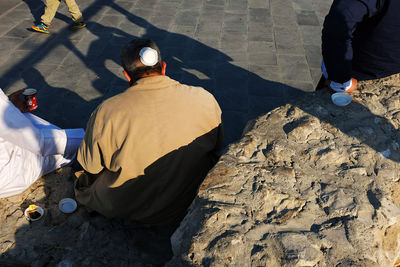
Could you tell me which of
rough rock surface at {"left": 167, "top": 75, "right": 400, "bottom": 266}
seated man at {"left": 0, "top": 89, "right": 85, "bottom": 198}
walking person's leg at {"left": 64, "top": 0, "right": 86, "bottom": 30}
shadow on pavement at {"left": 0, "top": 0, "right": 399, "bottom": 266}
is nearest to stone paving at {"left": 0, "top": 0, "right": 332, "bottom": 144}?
shadow on pavement at {"left": 0, "top": 0, "right": 399, "bottom": 266}

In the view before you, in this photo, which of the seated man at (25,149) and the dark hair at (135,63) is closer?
the dark hair at (135,63)

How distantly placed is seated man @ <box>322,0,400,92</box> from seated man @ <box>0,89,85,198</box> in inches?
91.2

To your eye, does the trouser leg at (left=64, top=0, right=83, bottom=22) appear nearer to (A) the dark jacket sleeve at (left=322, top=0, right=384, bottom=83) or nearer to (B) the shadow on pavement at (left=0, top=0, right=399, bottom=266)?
(B) the shadow on pavement at (left=0, top=0, right=399, bottom=266)

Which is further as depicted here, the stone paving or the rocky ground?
the stone paving

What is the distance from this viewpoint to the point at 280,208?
6.23 feet

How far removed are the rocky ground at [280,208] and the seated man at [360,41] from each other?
123 millimetres

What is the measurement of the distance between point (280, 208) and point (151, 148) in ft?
2.75

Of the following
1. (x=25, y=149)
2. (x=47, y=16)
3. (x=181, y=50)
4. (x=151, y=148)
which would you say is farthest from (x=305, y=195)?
(x=47, y=16)

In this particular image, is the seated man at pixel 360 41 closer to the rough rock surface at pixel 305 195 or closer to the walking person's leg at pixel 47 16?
the rough rock surface at pixel 305 195

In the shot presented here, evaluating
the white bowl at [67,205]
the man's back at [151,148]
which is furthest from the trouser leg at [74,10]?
the man's back at [151,148]

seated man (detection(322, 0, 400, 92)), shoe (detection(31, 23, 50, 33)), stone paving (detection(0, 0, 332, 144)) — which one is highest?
seated man (detection(322, 0, 400, 92))

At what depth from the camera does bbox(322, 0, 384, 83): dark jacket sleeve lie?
97.4 inches

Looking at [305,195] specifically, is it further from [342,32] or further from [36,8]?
[36,8]

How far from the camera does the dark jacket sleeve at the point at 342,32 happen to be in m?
2.48
